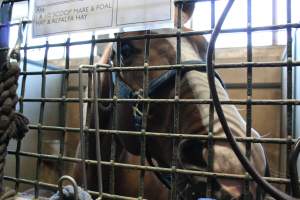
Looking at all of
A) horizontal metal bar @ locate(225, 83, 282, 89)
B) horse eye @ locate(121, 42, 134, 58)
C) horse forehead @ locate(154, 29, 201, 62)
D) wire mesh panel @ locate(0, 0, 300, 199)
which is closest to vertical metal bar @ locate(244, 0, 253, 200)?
wire mesh panel @ locate(0, 0, 300, 199)

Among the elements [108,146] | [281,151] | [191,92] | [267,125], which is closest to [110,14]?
[191,92]

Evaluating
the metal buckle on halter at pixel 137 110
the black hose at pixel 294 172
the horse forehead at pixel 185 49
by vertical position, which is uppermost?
the horse forehead at pixel 185 49

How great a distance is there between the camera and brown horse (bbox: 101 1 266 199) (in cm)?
44

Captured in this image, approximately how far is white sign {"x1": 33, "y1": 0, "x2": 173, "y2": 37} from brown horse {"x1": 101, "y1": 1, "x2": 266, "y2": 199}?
9 cm

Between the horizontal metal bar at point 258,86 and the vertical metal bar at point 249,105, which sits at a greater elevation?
the horizontal metal bar at point 258,86

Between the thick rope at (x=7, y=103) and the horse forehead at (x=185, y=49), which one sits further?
the horse forehead at (x=185, y=49)

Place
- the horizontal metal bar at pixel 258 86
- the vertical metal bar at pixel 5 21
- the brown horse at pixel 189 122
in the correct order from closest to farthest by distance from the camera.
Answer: the brown horse at pixel 189 122 < the vertical metal bar at pixel 5 21 < the horizontal metal bar at pixel 258 86

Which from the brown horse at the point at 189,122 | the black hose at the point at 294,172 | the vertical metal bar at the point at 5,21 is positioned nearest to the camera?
the black hose at the point at 294,172

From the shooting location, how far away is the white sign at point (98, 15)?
17.8 inches

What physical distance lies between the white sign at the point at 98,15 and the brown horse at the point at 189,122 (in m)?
0.09

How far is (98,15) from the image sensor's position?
1.62ft

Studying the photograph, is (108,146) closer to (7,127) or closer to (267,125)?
(7,127)

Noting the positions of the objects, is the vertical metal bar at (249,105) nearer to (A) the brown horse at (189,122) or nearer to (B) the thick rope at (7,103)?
(A) the brown horse at (189,122)

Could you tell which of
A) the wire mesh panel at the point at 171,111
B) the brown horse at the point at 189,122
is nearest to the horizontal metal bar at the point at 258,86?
the wire mesh panel at the point at 171,111
